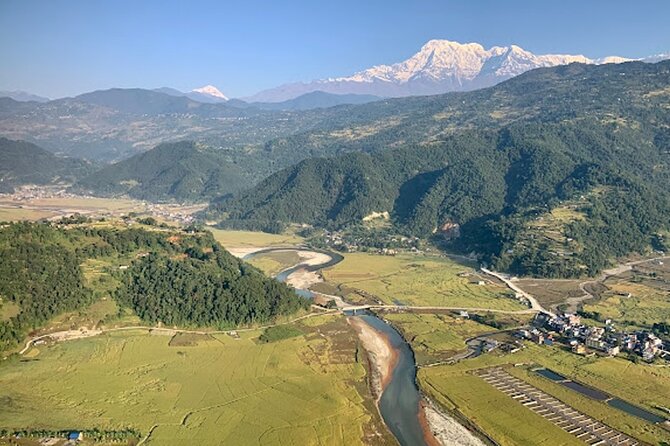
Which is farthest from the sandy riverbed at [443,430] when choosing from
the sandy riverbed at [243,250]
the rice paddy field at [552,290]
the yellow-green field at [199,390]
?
the sandy riverbed at [243,250]

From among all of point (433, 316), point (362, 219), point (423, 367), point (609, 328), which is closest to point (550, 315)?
point (609, 328)

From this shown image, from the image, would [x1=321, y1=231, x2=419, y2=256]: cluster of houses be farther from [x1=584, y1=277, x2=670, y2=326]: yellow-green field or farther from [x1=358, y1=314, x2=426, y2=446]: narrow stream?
[x1=358, y1=314, x2=426, y2=446]: narrow stream

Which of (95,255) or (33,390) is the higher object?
(95,255)

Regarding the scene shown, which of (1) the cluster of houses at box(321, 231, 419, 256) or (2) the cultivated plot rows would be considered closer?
(2) the cultivated plot rows

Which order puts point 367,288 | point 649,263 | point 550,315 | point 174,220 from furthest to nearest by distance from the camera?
point 174,220, point 649,263, point 367,288, point 550,315

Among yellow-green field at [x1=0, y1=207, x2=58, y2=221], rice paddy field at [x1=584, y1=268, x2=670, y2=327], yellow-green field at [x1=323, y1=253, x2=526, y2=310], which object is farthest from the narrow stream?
yellow-green field at [x1=0, y1=207, x2=58, y2=221]

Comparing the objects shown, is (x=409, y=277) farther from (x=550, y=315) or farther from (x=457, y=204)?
(x=457, y=204)
